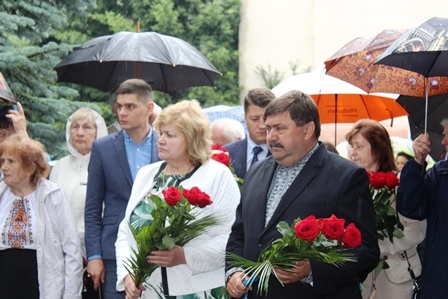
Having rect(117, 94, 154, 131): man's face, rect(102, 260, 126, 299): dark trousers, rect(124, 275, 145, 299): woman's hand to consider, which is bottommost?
rect(102, 260, 126, 299): dark trousers

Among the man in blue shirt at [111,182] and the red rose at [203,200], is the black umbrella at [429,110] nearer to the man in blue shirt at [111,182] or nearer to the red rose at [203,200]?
the man in blue shirt at [111,182]

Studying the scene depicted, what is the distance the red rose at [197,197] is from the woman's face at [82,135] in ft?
8.69

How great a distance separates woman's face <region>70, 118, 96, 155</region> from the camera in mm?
8711

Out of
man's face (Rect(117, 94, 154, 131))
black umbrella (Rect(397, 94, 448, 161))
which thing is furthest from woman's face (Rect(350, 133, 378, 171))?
man's face (Rect(117, 94, 154, 131))

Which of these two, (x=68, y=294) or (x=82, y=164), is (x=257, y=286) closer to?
(x=68, y=294)

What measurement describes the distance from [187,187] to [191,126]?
0.42 metres

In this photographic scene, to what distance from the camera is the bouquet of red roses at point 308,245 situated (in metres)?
5.43

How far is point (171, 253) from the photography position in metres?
6.41

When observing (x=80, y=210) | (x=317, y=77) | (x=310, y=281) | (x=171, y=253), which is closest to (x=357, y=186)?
(x=310, y=281)

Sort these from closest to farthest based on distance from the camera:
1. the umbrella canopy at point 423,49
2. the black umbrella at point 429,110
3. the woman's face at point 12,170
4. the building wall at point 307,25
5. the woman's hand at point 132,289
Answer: the umbrella canopy at point 423,49 → the woman's hand at point 132,289 → the woman's face at point 12,170 → the black umbrella at point 429,110 → the building wall at point 307,25

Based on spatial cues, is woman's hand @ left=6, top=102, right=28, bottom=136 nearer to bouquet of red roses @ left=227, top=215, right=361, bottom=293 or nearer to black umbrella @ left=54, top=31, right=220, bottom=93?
black umbrella @ left=54, top=31, right=220, bottom=93

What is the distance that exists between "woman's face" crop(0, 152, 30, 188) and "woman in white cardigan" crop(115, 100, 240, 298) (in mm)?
1278

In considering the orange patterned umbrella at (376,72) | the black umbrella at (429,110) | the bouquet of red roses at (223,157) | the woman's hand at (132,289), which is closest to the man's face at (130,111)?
the bouquet of red roses at (223,157)

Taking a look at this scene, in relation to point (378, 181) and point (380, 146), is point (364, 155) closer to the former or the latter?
point (380, 146)
